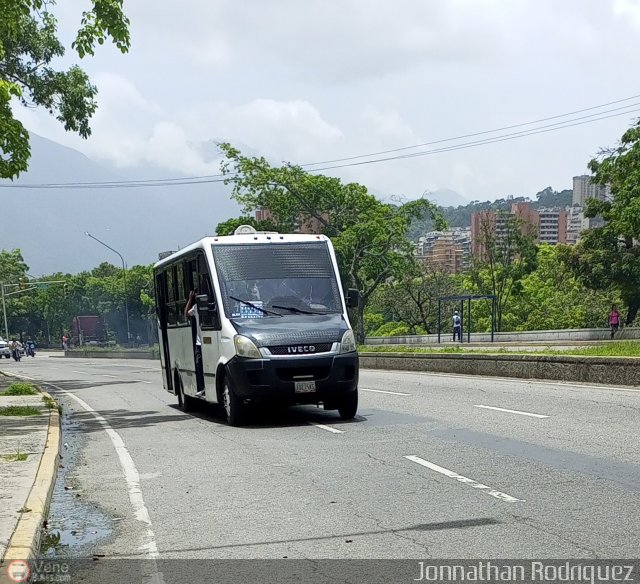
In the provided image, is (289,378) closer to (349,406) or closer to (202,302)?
(349,406)

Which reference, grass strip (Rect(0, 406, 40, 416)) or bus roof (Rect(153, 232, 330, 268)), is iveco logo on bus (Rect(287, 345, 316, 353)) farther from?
grass strip (Rect(0, 406, 40, 416))

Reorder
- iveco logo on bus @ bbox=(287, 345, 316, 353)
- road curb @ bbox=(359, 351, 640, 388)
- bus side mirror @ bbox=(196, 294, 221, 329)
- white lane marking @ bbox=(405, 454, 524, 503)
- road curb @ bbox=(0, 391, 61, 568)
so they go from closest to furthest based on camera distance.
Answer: road curb @ bbox=(0, 391, 61, 568), white lane marking @ bbox=(405, 454, 524, 503), iveco logo on bus @ bbox=(287, 345, 316, 353), bus side mirror @ bbox=(196, 294, 221, 329), road curb @ bbox=(359, 351, 640, 388)

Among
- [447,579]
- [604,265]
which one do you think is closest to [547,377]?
[447,579]

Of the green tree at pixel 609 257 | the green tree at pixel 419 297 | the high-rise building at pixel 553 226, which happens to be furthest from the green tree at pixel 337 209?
the high-rise building at pixel 553 226

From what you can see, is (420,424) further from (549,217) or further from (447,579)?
(549,217)

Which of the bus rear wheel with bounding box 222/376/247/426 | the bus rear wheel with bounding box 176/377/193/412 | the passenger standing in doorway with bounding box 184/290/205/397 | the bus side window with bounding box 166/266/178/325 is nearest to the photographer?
the bus rear wheel with bounding box 222/376/247/426

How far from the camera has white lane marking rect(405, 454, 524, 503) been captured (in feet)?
26.2

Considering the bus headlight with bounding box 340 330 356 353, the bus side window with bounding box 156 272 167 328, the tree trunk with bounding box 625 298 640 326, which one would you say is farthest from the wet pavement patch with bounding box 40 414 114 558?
the tree trunk with bounding box 625 298 640 326

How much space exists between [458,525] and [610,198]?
51.3 m

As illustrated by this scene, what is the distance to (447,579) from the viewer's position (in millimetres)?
5656

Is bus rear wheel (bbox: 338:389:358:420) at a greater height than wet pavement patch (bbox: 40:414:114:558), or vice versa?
bus rear wheel (bbox: 338:389:358:420)

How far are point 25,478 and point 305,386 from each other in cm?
534

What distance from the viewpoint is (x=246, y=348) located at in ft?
46.1

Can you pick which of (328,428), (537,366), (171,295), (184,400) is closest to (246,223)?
(537,366)
